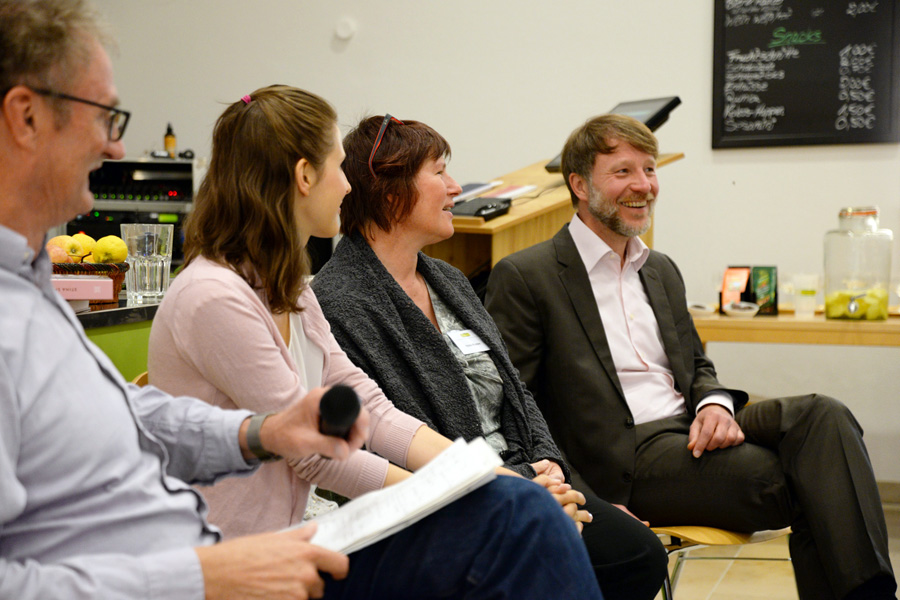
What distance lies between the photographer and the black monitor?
→ 3.04 m

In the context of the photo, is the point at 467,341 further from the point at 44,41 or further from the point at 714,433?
the point at 44,41

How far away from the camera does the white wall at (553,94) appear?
158 inches

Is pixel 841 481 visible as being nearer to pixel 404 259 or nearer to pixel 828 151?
pixel 404 259

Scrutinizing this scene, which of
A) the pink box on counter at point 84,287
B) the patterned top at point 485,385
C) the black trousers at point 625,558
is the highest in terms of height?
the pink box on counter at point 84,287

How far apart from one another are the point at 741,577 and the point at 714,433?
1184 mm

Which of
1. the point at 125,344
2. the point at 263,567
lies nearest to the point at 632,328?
the point at 125,344

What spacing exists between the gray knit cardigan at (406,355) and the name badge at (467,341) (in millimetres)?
22

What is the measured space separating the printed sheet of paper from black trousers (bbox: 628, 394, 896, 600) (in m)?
1.11

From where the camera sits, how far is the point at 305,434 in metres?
0.98

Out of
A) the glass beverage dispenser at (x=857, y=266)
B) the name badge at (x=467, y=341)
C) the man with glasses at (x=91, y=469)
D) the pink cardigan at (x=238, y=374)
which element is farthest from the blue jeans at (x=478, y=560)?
the glass beverage dispenser at (x=857, y=266)

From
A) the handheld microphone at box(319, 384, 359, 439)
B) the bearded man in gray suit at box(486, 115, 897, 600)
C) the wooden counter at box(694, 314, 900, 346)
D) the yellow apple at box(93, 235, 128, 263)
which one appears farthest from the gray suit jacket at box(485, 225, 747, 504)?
the handheld microphone at box(319, 384, 359, 439)

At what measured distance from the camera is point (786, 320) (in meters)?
2.86

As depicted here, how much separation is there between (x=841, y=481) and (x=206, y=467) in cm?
144

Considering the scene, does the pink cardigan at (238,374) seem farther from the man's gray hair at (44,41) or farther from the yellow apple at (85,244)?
Answer: the yellow apple at (85,244)
